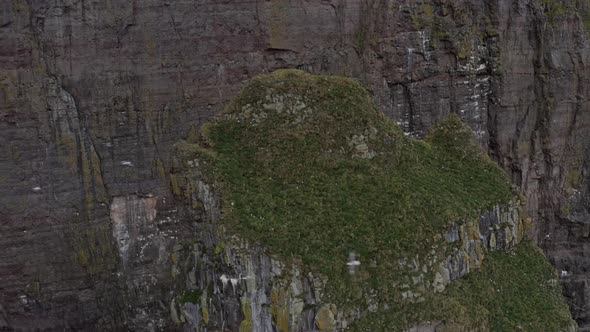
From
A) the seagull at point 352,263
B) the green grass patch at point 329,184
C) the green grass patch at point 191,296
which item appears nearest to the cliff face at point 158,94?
the green grass patch at point 191,296

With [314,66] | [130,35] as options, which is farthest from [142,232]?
[314,66]

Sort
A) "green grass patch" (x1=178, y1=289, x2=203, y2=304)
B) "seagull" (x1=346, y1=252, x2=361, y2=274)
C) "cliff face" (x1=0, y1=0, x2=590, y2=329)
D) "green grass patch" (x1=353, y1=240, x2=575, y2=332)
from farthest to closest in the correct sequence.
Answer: "cliff face" (x1=0, y1=0, x2=590, y2=329) → "green grass patch" (x1=353, y1=240, x2=575, y2=332) → "green grass patch" (x1=178, y1=289, x2=203, y2=304) → "seagull" (x1=346, y1=252, x2=361, y2=274)

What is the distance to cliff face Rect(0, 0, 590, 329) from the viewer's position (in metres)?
20.0

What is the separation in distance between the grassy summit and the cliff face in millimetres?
7289

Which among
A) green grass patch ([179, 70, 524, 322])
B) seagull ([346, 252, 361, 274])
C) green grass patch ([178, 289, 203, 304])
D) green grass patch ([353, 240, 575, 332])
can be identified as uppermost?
green grass patch ([179, 70, 524, 322])

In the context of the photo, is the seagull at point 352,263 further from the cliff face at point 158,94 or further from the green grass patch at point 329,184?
the cliff face at point 158,94

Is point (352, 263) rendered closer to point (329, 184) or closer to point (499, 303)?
point (329, 184)

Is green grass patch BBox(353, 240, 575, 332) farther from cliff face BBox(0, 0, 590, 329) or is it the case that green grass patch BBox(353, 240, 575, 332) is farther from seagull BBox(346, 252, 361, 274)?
cliff face BBox(0, 0, 590, 329)

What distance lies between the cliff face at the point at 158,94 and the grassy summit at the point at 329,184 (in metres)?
7.29

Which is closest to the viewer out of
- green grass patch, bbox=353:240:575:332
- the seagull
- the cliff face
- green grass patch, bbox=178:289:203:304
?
the seagull

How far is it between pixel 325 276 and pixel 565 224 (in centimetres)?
1795

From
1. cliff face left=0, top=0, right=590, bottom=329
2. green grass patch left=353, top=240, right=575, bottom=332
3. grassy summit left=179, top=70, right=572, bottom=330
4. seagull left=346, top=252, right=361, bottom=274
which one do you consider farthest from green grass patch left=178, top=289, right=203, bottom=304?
cliff face left=0, top=0, right=590, bottom=329

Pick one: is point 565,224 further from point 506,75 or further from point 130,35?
point 130,35

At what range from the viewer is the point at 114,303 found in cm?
2148
